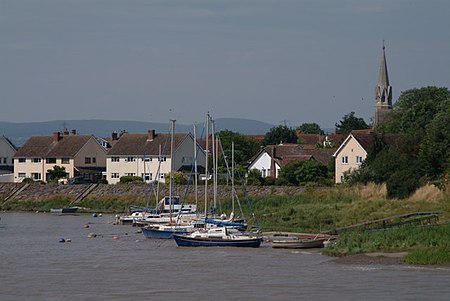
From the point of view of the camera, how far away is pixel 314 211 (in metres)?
60.8

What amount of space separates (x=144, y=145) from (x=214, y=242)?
53246 millimetres

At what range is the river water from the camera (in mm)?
33500

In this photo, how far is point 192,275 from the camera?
39.1m

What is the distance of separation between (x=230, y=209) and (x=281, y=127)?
67500mm

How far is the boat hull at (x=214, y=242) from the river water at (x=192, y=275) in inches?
13.2

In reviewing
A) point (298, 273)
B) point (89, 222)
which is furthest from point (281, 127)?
point (298, 273)

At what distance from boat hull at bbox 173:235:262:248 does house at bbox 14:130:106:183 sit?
53100mm

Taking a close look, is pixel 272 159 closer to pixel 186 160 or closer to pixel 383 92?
pixel 186 160

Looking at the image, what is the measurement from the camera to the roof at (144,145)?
9803 cm

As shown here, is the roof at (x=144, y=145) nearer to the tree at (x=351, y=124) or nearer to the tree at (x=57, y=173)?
the tree at (x=57, y=173)

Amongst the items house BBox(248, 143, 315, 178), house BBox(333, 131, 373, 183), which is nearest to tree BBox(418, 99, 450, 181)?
house BBox(333, 131, 373, 183)

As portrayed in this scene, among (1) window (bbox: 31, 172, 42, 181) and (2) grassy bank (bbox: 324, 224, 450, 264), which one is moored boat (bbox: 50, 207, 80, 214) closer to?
(1) window (bbox: 31, 172, 42, 181)

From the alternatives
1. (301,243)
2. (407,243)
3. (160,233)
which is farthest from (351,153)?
(407,243)

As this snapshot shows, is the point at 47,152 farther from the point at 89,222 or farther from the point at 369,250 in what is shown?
the point at 369,250
